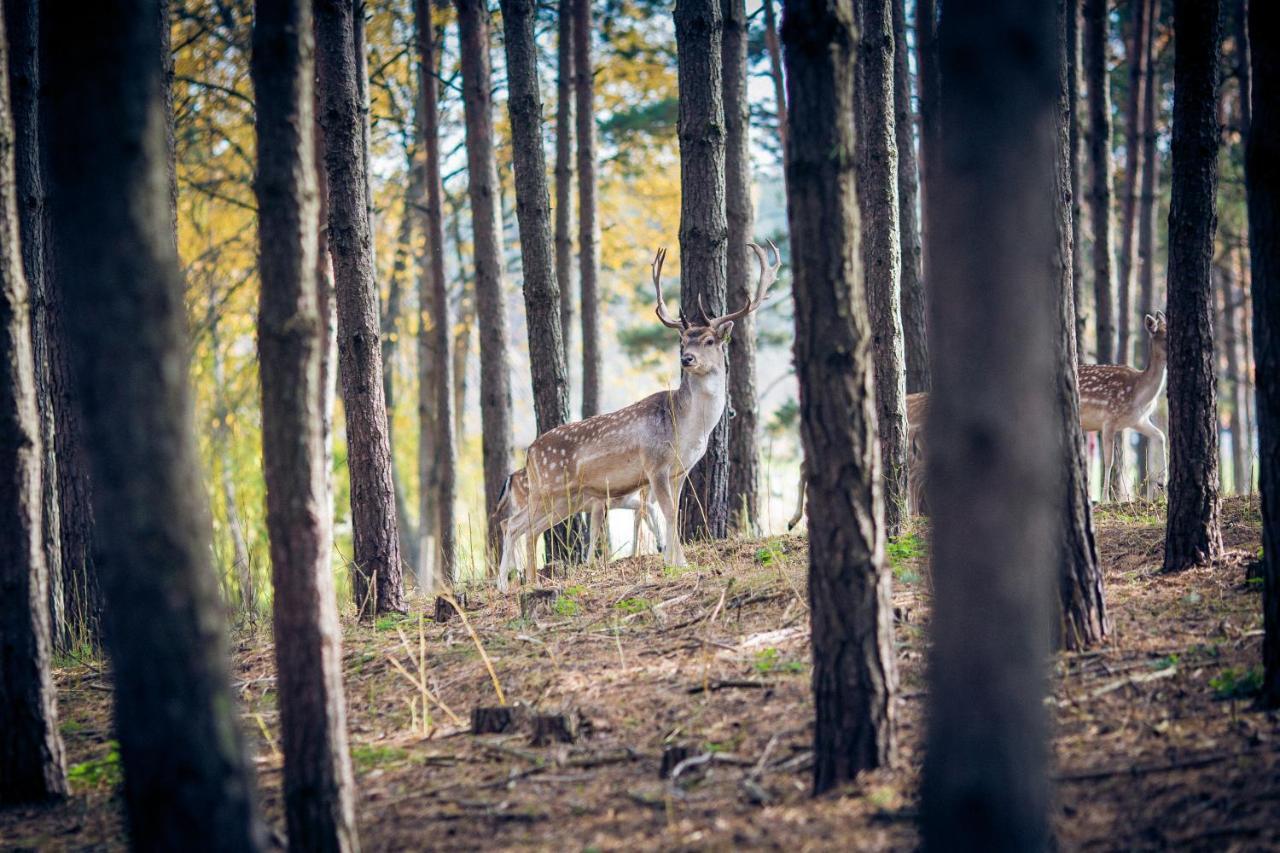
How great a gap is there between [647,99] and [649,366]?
631cm

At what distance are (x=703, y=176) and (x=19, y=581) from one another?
6553 mm

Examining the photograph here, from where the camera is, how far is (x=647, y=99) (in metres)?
20.3

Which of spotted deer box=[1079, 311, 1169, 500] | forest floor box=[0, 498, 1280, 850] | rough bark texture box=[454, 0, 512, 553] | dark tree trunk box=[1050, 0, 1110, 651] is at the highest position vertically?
rough bark texture box=[454, 0, 512, 553]

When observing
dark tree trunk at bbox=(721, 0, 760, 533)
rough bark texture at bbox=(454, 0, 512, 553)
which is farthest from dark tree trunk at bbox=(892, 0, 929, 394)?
rough bark texture at bbox=(454, 0, 512, 553)

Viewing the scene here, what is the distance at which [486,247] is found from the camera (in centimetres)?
1282

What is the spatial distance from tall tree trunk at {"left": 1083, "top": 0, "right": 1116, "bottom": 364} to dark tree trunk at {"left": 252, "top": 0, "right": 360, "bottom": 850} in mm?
13130

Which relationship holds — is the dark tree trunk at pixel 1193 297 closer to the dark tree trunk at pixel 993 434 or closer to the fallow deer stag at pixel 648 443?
the fallow deer stag at pixel 648 443

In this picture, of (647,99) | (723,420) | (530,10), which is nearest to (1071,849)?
(723,420)

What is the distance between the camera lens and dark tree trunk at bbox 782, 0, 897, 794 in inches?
177

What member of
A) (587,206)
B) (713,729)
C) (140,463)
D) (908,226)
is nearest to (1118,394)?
(908,226)

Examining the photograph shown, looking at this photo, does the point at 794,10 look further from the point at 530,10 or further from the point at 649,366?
the point at 649,366

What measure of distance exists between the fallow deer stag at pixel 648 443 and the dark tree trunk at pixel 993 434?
6.48 metres

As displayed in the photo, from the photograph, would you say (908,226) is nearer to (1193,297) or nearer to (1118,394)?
(1118,394)

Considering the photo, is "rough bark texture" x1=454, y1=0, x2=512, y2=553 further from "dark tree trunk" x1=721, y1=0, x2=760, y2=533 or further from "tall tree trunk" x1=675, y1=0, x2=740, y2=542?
"tall tree trunk" x1=675, y1=0, x2=740, y2=542
